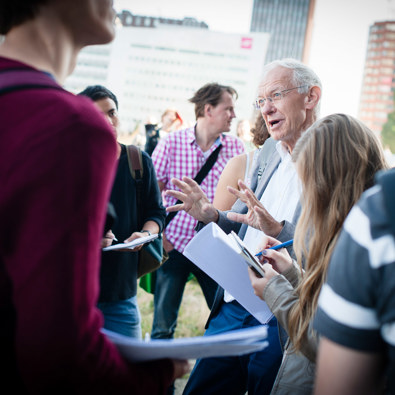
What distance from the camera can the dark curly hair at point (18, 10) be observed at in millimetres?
827

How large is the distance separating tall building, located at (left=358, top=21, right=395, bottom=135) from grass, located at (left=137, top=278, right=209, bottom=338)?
138 metres

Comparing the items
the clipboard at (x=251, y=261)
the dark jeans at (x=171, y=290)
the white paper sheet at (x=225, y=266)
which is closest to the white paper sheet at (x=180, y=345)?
the clipboard at (x=251, y=261)

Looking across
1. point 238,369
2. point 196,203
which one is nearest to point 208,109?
point 196,203

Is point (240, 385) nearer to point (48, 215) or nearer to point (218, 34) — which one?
point (48, 215)

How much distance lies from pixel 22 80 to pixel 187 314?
4167 millimetres

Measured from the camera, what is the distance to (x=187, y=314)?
14.9 feet

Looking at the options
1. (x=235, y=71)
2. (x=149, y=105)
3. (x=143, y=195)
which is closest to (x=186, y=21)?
(x=149, y=105)

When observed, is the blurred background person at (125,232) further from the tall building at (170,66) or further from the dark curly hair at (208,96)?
the tall building at (170,66)

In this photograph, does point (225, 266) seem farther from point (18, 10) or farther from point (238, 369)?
point (18, 10)

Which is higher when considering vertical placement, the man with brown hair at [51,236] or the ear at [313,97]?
the ear at [313,97]

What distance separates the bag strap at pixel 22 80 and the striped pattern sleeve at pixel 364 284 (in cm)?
67

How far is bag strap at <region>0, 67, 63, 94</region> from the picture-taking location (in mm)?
718

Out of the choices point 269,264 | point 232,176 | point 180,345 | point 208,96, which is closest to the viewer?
point 180,345

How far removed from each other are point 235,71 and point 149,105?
20097 millimetres
